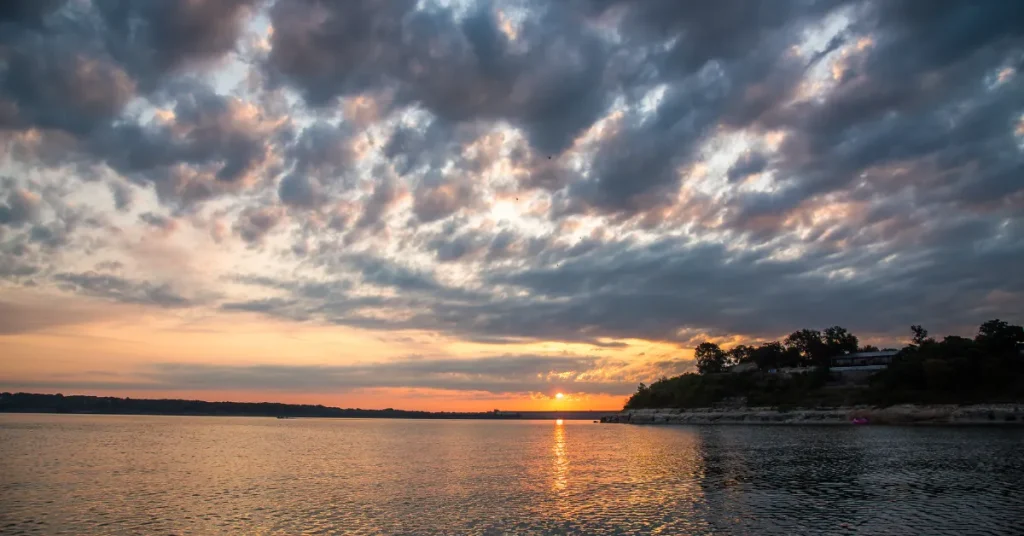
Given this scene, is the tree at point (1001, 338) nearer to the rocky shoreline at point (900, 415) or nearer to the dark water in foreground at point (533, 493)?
the rocky shoreline at point (900, 415)

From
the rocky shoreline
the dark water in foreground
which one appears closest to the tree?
the rocky shoreline

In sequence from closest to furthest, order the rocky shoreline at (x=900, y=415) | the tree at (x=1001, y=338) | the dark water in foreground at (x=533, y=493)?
the dark water in foreground at (x=533, y=493)
the rocky shoreline at (x=900, y=415)
the tree at (x=1001, y=338)

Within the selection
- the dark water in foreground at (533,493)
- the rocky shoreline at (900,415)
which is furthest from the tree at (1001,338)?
the dark water in foreground at (533,493)

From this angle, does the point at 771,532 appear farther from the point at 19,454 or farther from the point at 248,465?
the point at 19,454

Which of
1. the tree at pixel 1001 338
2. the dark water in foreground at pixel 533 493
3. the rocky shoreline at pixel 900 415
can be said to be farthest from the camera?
the tree at pixel 1001 338

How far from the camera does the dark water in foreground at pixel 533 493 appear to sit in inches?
1555

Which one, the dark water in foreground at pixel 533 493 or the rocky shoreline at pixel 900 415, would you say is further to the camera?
the rocky shoreline at pixel 900 415

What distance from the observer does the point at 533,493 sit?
5450 centimetres

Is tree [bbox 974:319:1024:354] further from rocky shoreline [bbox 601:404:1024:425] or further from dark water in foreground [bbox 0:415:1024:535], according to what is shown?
dark water in foreground [bbox 0:415:1024:535]

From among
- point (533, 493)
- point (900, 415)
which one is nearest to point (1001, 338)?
point (900, 415)

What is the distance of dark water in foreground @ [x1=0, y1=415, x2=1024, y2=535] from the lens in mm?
39500

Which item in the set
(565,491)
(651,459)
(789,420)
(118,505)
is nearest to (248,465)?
(118,505)

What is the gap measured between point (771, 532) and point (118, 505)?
48983 mm

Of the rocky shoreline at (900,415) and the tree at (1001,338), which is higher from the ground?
the tree at (1001,338)
